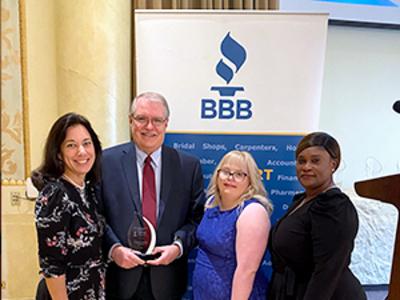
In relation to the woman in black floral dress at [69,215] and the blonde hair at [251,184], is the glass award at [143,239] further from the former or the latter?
Result: the blonde hair at [251,184]

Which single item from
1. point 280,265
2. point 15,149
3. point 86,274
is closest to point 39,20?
point 15,149

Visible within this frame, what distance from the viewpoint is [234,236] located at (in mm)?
1448

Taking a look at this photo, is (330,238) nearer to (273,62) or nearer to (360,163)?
(273,62)

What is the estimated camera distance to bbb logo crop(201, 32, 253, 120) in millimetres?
2039

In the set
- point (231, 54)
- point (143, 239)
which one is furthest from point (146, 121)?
point (231, 54)

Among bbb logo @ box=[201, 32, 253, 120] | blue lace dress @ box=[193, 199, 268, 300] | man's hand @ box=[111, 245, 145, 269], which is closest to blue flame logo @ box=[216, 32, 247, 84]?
bbb logo @ box=[201, 32, 253, 120]

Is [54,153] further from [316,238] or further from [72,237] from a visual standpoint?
[316,238]

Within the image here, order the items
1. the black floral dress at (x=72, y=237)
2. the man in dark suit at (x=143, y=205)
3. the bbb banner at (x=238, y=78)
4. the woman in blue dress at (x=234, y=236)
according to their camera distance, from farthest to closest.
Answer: the bbb banner at (x=238, y=78), the man in dark suit at (x=143, y=205), the woman in blue dress at (x=234, y=236), the black floral dress at (x=72, y=237)

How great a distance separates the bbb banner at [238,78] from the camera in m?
2.02

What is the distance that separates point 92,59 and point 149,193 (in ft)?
3.40

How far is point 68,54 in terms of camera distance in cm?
212

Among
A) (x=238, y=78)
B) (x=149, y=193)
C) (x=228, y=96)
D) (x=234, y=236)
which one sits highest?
(x=238, y=78)

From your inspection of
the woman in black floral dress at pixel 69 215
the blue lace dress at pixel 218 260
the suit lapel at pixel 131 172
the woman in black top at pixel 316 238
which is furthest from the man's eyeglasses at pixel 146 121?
the woman in black top at pixel 316 238

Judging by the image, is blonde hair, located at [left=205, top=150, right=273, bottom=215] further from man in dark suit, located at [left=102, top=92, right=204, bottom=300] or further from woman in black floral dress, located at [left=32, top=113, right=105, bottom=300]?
woman in black floral dress, located at [left=32, top=113, right=105, bottom=300]
